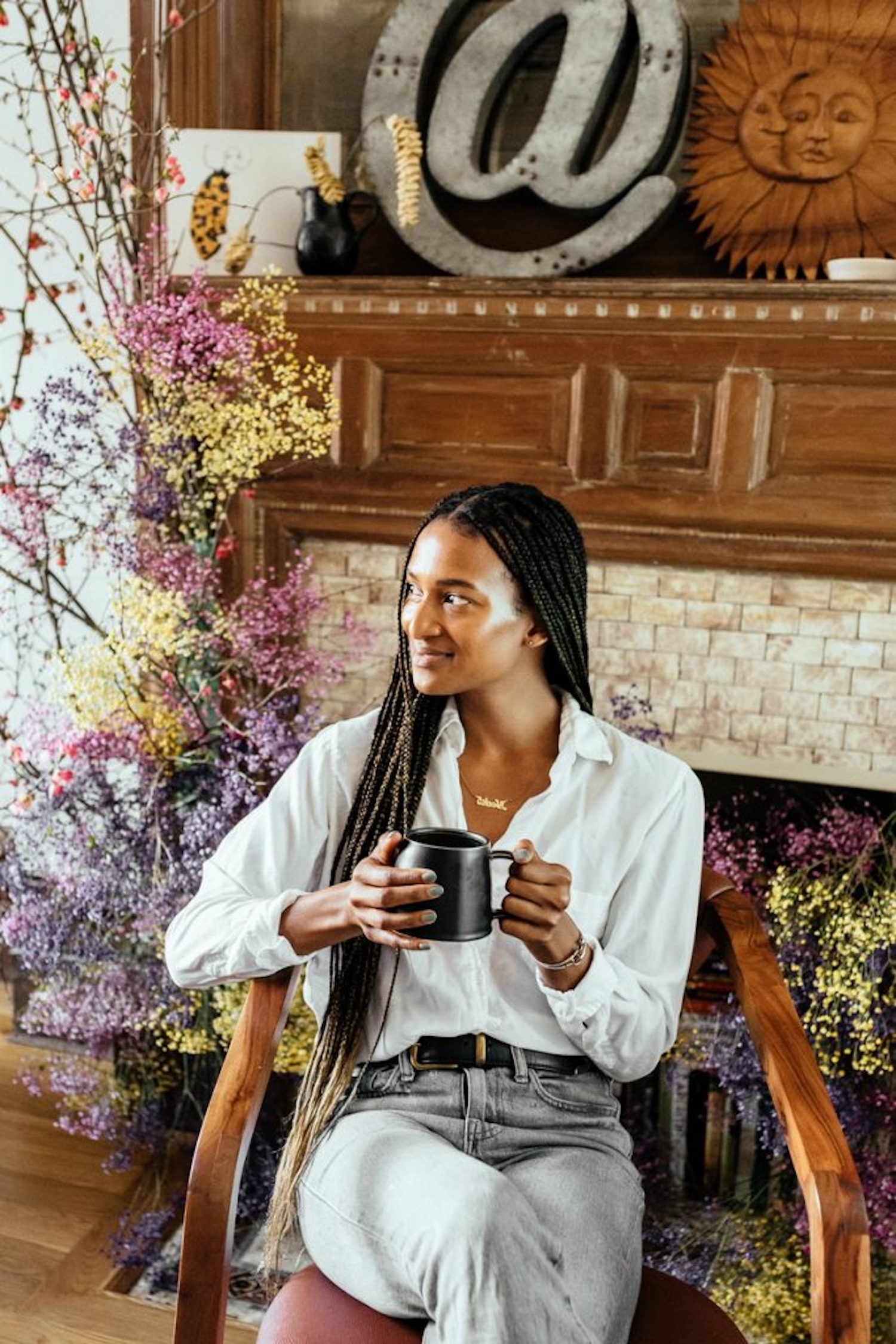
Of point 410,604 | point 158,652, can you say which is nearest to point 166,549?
point 158,652

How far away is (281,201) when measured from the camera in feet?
7.87

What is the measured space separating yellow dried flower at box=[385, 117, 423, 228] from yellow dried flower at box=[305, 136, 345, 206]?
122 mm

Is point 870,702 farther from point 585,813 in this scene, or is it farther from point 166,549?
point 166,549

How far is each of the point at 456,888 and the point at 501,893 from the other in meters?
0.30

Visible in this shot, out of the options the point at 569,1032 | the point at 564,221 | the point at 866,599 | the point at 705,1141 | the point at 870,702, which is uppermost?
the point at 564,221

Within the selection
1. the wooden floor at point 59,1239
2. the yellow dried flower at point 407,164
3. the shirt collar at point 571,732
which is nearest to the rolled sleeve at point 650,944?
the shirt collar at point 571,732

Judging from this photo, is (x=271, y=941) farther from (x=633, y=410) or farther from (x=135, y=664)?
(x=633, y=410)

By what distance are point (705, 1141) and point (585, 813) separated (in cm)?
107

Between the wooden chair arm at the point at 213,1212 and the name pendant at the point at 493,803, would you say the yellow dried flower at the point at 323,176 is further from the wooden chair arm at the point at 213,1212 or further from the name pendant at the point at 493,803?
the wooden chair arm at the point at 213,1212

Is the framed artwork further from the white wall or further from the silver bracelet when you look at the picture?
the silver bracelet

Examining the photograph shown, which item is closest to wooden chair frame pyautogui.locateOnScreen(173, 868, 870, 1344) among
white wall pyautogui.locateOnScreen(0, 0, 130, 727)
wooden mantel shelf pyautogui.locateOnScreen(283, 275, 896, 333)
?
wooden mantel shelf pyautogui.locateOnScreen(283, 275, 896, 333)

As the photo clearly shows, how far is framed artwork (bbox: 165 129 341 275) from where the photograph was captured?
7.71ft

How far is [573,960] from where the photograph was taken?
4.22 ft

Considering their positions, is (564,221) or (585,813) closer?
(585,813)
